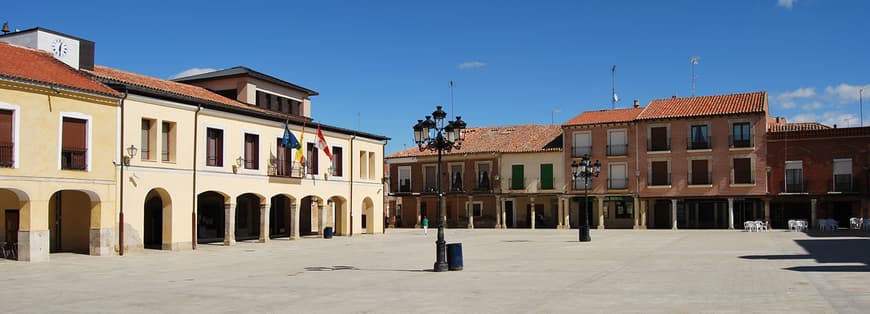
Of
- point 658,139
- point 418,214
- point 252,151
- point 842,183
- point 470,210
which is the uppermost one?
point 658,139

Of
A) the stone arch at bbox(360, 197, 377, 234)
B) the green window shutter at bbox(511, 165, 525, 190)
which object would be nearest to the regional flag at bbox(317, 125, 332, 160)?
the stone arch at bbox(360, 197, 377, 234)

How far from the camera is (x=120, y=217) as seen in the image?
2844 centimetres

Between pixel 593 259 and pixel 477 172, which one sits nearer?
pixel 593 259

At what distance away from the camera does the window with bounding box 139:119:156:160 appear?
30.3 meters

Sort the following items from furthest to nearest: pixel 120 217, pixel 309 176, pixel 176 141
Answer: pixel 309 176, pixel 176 141, pixel 120 217

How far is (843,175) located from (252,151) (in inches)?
1452

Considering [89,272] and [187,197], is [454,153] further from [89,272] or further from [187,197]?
[89,272]

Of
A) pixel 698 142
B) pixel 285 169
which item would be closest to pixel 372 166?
pixel 285 169

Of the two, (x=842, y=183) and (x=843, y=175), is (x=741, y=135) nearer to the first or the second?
(x=843, y=175)

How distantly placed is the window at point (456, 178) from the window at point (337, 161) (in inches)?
843

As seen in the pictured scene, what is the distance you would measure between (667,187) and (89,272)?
42.6 m

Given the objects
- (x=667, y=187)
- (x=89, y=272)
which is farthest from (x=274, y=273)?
(x=667, y=187)

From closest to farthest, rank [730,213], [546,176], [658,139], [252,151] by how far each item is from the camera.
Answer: [252,151], [730,213], [658,139], [546,176]

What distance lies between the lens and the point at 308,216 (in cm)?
4606
